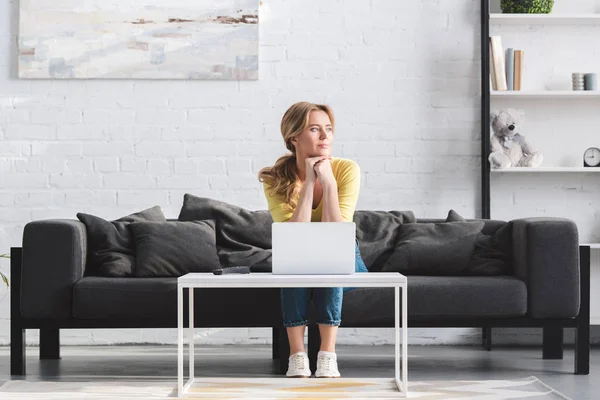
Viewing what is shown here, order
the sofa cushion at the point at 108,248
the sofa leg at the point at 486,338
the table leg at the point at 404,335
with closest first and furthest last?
the table leg at the point at 404,335 → the sofa cushion at the point at 108,248 → the sofa leg at the point at 486,338

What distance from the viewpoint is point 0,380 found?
3.57 m

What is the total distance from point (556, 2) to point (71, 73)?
8.60 ft

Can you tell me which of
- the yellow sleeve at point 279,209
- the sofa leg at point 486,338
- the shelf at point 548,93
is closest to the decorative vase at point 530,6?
the shelf at point 548,93

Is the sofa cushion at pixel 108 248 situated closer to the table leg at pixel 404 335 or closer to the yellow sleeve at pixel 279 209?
the yellow sleeve at pixel 279 209

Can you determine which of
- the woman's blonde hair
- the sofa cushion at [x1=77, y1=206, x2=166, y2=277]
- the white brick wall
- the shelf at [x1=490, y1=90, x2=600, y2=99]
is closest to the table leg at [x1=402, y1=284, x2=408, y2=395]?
the woman's blonde hair

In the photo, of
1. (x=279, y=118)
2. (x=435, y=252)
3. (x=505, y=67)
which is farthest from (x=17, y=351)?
(x=505, y=67)

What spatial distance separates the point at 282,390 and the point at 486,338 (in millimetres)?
1892

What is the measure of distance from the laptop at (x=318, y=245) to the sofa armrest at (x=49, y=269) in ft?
3.76

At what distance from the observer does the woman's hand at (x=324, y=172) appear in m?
3.34

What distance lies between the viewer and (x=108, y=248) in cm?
391

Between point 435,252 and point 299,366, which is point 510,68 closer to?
point 435,252

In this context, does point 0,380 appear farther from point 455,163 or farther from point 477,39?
point 477,39

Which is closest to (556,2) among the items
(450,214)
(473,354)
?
(450,214)

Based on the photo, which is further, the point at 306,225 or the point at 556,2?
the point at 556,2
